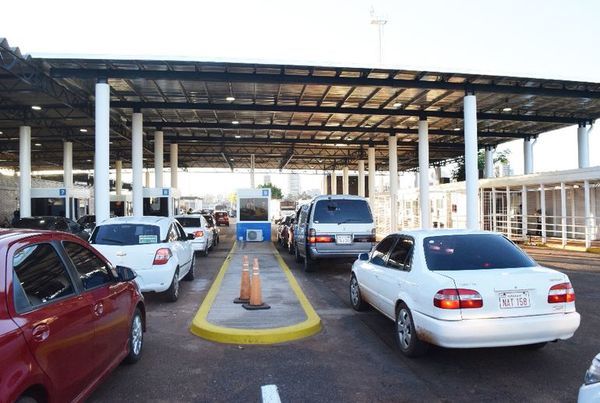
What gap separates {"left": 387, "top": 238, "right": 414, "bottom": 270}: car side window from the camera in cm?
629

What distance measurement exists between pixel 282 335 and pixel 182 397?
82.4 inches

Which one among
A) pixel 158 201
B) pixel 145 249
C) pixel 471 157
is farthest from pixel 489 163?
pixel 145 249

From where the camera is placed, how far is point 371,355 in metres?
6.01

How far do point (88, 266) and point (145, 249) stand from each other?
4432mm

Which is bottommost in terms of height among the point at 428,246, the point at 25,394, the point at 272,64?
the point at 25,394

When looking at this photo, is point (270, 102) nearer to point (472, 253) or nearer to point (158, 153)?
point (158, 153)

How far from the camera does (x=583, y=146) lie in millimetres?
28391

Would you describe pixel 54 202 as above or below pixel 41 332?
above

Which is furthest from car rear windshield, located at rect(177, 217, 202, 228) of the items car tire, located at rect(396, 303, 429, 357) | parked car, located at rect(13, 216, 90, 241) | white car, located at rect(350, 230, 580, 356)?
car tire, located at rect(396, 303, 429, 357)

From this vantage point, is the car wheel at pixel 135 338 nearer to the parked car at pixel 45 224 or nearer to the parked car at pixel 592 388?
the parked car at pixel 592 388

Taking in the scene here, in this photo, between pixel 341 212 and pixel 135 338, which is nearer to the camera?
pixel 135 338

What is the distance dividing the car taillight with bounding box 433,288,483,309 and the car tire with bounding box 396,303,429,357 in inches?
25.1

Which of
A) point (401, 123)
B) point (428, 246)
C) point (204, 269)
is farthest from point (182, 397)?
point (401, 123)

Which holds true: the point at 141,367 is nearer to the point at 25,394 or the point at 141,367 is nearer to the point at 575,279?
the point at 25,394
